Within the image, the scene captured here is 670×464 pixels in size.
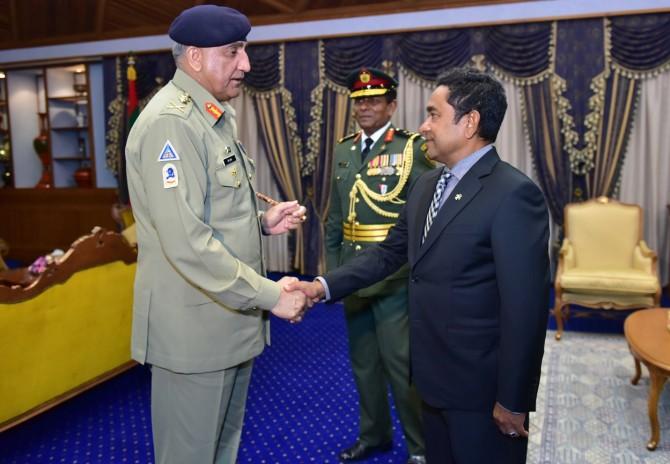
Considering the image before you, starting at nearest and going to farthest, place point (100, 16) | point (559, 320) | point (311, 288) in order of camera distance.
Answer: point (311, 288) → point (559, 320) → point (100, 16)

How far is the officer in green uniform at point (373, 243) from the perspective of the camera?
2443 millimetres

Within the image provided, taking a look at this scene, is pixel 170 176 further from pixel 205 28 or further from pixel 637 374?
pixel 637 374

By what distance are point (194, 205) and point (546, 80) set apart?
4691 millimetres

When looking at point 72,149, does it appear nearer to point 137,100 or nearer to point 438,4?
point 137,100

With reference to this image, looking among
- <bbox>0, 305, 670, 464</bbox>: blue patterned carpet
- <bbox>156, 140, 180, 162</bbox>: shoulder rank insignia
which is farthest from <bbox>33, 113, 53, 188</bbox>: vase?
<bbox>156, 140, 180, 162</bbox>: shoulder rank insignia

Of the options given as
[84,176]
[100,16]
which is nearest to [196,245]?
[100,16]

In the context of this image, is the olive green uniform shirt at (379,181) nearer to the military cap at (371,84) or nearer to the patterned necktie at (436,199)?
A: the military cap at (371,84)

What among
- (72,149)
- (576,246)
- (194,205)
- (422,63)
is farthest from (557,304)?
(72,149)

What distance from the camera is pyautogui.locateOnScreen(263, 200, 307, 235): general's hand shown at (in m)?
2.00

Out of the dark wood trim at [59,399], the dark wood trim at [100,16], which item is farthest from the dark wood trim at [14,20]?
the dark wood trim at [59,399]

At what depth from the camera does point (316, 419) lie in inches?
118

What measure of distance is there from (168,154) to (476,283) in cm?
84

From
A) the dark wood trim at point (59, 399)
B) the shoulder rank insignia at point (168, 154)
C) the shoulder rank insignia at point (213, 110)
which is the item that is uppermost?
the shoulder rank insignia at point (213, 110)

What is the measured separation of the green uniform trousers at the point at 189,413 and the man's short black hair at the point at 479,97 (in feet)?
3.18
